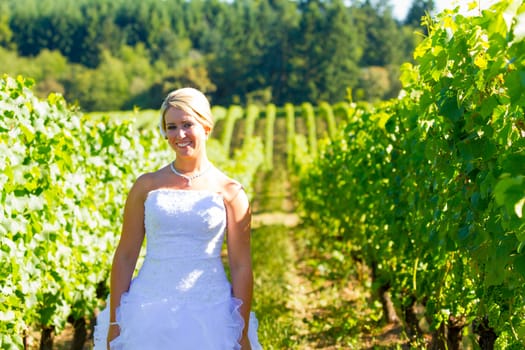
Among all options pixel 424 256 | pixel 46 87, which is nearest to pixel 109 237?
pixel 424 256

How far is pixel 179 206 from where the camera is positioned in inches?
105

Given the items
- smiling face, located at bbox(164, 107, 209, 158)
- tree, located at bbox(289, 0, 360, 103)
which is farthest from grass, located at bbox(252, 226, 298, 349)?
tree, located at bbox(289, 0, 360, 103)

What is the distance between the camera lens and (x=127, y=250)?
278 cm

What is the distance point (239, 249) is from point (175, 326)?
39 centimetres

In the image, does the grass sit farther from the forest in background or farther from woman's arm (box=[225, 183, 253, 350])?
the forest in background

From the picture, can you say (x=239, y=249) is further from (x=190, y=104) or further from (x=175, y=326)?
(x=190, y=104)

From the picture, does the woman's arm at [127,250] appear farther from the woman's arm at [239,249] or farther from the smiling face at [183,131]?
the woman's arm at [239,249]

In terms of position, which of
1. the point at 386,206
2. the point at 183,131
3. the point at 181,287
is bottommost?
the point at 181,287

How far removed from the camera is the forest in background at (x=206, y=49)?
7188 centimetres

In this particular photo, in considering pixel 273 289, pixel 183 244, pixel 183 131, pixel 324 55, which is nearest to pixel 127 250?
pixel 183 244

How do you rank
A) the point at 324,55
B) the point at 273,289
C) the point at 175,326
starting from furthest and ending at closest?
the point at 324,55
the point at 273,289
the point at 175,326

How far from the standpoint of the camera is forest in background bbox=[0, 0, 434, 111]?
236 feet

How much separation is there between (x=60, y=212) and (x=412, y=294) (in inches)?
106

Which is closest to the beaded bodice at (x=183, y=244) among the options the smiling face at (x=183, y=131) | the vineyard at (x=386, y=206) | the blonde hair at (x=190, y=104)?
the smiling face at (x=183, y=131)
